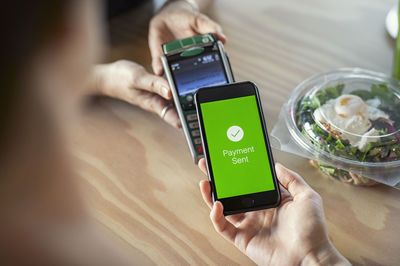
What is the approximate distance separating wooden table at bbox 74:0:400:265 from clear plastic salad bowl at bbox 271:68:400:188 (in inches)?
2.5

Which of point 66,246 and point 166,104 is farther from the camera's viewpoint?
point 166,104

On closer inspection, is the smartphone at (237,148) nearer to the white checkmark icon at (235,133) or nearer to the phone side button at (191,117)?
the white checkmark icon at (235,133)

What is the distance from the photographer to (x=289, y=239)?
2.78 feet

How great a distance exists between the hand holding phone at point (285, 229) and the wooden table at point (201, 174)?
0.17 feet

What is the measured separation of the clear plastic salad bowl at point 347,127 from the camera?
960mm

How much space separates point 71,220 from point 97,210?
0.56 m

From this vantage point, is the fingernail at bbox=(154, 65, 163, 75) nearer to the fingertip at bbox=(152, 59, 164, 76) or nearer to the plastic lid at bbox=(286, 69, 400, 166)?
the fingertip at bbox=(152, 59, 164, 76)

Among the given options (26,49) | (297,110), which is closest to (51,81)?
(26,49)

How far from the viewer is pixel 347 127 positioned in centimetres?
98

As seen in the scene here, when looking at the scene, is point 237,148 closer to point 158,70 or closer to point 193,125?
point 193,125

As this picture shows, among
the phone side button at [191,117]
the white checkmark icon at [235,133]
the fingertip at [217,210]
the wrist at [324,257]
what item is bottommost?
the wrist at [324,257]

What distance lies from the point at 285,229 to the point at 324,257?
9cm

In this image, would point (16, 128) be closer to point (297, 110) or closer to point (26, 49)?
point (26, 49)

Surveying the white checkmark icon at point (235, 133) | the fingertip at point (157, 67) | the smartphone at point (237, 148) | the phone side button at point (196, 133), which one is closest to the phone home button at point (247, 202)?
the smartphone at point (237, 148)
